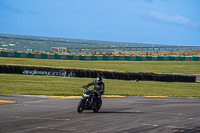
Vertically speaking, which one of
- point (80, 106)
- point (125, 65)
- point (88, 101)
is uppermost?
point (125, 65)

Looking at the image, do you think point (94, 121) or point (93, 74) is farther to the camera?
point (93, 74)

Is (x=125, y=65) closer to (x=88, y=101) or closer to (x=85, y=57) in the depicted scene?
(x=85, y=57)

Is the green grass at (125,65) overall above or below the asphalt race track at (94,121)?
above

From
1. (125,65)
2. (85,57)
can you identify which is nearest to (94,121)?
(125,65)

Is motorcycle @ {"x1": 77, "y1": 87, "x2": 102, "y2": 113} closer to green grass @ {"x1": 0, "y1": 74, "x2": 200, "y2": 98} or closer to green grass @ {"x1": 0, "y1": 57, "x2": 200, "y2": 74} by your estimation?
green grass @ {"x1": 0, "y1": 74, "x2": 200, "y2": 98}

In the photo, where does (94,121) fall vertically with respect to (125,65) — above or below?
below

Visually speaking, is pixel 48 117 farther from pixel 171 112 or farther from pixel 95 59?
pixel 95 59

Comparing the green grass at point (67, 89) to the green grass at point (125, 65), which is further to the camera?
the green grass at point (125, 65)

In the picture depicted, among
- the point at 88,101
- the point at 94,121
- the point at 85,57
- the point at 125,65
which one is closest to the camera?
the point at 94,121

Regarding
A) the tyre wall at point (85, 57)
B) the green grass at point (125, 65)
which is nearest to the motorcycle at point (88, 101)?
the green grass at point (125, 65)

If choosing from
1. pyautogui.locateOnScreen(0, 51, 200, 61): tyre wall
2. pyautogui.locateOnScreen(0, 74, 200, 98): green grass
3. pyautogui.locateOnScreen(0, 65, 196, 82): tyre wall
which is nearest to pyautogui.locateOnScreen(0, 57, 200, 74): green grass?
pyautogui.locateOnScreen(0, 51, 200, 61): tyre wall

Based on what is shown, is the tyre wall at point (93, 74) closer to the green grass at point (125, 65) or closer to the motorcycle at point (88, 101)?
the green grass at point (125, 65)

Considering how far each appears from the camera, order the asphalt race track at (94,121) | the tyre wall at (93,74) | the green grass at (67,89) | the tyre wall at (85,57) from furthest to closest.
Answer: the tyre wall at (85,57) → the tyre wall at (93,74) → the green grass at (67,89) → the asphalt race track at (94,121)

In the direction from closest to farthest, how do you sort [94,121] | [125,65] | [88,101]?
[94,121], [88,101], [125,65]
